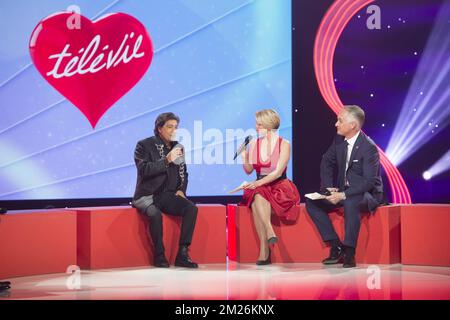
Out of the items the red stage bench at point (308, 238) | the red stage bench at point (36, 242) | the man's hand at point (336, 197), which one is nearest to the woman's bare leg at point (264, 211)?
the red stage bench at point (308, 238)

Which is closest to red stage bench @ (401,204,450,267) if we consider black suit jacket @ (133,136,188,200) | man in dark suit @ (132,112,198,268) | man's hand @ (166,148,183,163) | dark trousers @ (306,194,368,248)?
dark trousers @ (306,194,368,248)

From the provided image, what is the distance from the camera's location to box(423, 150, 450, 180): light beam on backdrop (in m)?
8.54

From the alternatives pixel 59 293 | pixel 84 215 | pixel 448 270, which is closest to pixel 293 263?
pixel 448 270

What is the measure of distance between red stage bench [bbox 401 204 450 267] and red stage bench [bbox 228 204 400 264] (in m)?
0.10

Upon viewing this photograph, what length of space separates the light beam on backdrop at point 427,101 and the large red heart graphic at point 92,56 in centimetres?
286

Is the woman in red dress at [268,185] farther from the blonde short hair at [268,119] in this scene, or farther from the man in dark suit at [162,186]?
the man in dark suit at [162,186]

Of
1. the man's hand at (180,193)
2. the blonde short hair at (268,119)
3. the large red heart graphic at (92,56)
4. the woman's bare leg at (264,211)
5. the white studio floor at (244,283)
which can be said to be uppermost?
the large red heart graphic at (92,56)

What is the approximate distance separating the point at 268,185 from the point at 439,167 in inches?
98.3

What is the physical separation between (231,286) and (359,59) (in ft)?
12.2

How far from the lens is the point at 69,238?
6.66 meters

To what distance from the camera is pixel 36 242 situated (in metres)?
6.47

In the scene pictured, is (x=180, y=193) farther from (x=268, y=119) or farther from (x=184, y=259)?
(x=268, y=119)

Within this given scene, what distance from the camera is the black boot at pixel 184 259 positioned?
22.3ft
